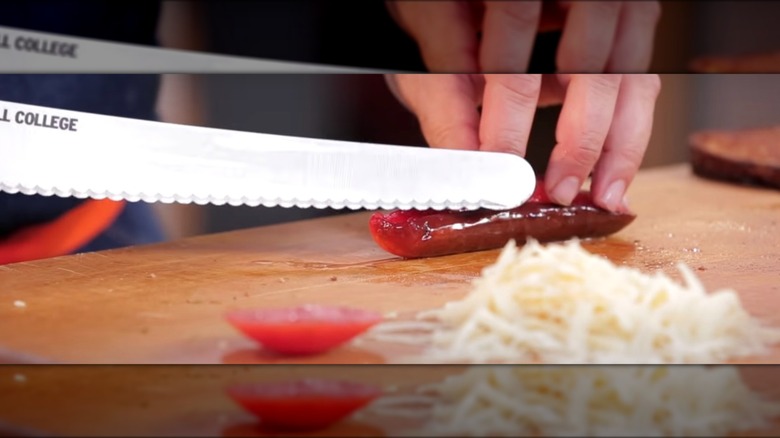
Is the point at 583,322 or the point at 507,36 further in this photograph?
the point at 507,36

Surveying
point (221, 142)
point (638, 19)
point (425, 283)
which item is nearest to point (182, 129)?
point (221, 142)

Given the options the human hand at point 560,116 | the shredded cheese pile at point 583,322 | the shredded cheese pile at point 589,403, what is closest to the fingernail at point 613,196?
the human hand at point 560,116

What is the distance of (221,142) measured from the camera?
1.17 m

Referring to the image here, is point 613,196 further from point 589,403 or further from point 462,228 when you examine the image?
point 589,403

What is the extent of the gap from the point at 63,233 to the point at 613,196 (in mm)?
746

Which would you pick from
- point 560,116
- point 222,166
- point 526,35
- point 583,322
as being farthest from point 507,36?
point 583,322

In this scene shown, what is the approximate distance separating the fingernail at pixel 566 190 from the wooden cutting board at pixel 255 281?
0.23ft

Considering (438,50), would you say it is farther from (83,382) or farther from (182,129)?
(83,382)

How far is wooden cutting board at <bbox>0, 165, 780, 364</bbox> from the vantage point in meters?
0.93

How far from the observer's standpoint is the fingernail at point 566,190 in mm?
1269

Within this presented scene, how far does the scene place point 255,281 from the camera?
3.63ft

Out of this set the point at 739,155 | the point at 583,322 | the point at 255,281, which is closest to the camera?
the point at 583,322

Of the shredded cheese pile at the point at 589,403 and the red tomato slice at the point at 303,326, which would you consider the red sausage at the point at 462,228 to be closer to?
the red tomato slice at the point at 303,326

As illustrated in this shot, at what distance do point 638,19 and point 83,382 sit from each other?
849 millimetres
